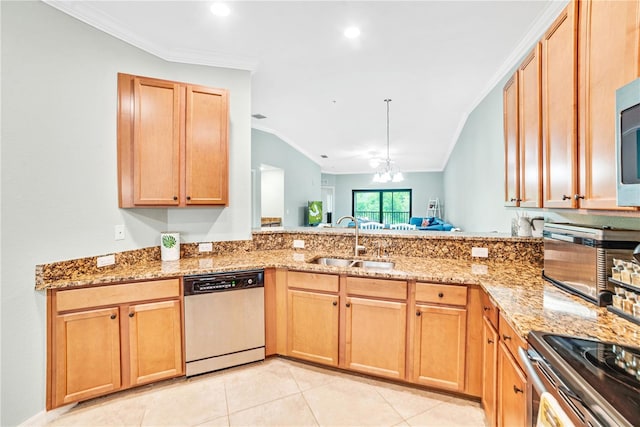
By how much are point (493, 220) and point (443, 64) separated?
6.38 ft

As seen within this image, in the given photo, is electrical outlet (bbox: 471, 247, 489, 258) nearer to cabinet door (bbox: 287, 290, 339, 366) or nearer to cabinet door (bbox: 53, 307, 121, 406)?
cabinet door (bbox: 287, 290, 339, 366)

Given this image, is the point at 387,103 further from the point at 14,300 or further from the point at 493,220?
the point at 14,300

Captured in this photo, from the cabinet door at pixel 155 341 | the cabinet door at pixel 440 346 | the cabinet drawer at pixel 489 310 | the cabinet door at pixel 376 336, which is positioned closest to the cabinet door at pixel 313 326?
the cabinet door at pixel 376 336

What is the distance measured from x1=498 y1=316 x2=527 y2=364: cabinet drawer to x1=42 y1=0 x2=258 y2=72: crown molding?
2.97m

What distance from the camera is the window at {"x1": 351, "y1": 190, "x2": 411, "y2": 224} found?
1161 centimetres

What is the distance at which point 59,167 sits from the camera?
6.66ft

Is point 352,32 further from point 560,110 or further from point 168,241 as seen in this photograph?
point 168,241

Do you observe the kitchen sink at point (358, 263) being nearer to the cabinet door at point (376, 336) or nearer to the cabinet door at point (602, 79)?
the cabinet door at point (376, 336)

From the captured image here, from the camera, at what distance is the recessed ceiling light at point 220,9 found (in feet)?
6.94

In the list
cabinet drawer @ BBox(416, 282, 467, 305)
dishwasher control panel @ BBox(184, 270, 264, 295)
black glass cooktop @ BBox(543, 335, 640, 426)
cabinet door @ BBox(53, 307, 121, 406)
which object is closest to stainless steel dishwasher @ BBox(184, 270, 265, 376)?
dishwasher control panel @ BBox(184, 270, 264, 295)

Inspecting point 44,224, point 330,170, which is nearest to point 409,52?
point 44,224

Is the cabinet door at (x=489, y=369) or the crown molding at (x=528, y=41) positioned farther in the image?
the crown molding at (x=528, y=41)

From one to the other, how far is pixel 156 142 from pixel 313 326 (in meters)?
1.98

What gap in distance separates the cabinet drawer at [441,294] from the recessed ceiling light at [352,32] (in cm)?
208
